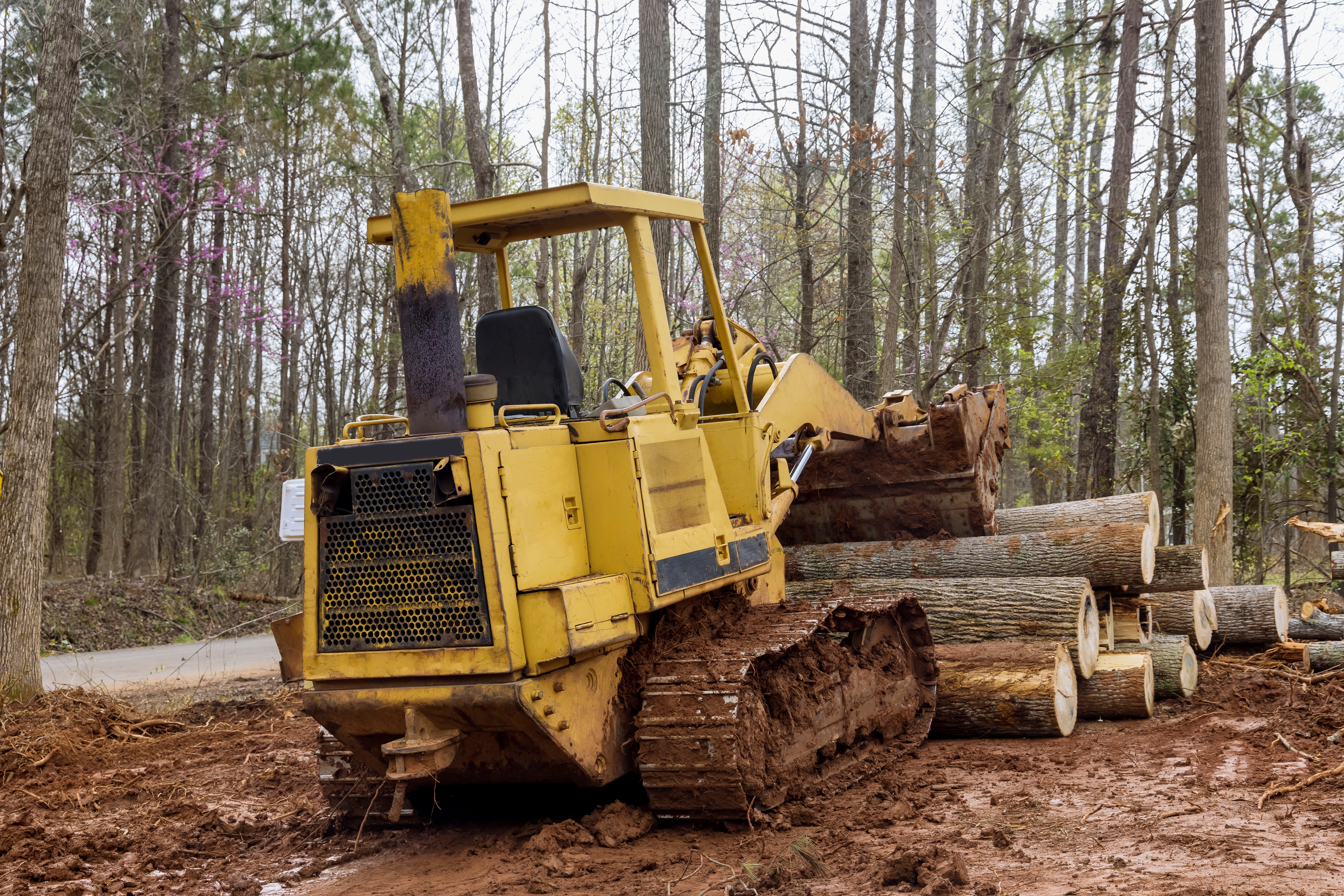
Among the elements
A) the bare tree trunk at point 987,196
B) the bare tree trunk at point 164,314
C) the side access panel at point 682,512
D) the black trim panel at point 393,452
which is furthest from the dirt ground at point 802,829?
the bare tree trunk at point 164,314

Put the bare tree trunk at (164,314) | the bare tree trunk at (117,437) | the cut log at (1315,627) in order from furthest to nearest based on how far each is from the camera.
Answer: the bare tree trunk at (117,437)
the bare tree trunk at (164,314)
the cut log at (1315,627)

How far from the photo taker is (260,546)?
1952 centimetres

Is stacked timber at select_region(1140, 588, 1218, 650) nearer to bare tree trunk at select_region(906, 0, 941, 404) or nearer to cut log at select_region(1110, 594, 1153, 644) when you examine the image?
cut log at select_region(1110, 594, 1153, 644)

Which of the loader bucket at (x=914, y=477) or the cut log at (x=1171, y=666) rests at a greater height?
the loader bucket at (x=914, y=477)

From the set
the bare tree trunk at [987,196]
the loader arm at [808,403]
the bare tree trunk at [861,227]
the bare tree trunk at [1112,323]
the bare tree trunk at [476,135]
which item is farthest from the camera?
the bare tree trunk at [987,196]

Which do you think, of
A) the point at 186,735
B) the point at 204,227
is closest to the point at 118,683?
the point at 186,735

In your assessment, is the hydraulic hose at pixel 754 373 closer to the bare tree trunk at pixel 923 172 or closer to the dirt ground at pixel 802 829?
the dirt ground at pixel 802 829

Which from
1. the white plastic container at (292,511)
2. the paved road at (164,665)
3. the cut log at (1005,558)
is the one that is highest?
the white plastic container at (292,511)

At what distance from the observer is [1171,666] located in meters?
8.15

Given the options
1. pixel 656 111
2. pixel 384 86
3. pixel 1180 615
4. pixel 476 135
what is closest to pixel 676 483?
pixel 1180 615

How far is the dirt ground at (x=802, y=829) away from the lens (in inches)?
169

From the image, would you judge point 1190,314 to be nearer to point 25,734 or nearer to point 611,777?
point 611,777

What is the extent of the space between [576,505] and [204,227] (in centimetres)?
1956

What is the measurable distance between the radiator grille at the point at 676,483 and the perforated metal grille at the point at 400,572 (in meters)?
0.93
